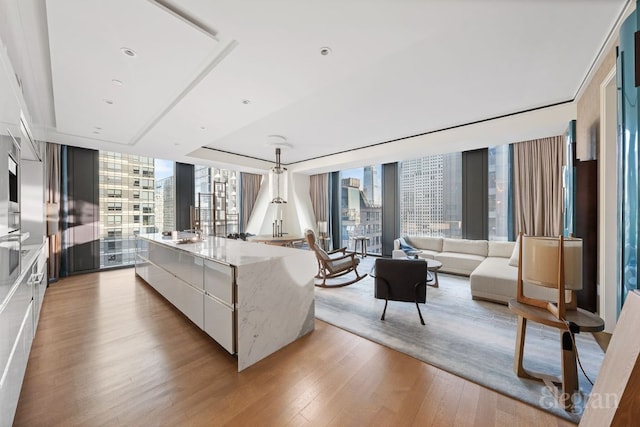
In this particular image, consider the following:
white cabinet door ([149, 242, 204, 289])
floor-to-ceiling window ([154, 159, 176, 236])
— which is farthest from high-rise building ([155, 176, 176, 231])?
white cabinet door ([149, 242, 204, 289])

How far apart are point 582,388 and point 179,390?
2911 millimetres

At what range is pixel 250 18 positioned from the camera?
169 cm

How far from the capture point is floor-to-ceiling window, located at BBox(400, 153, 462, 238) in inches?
219

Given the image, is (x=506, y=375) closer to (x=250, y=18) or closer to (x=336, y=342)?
(x=336, y=342)

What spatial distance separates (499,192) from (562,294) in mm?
4104

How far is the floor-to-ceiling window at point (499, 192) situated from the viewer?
191 inches

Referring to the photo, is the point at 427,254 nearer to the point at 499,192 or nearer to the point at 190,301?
the point at 499,192

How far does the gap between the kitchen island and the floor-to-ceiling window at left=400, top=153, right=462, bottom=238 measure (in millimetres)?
4408

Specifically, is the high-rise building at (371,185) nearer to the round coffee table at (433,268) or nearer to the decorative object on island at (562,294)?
the round coffee table at (433,268)

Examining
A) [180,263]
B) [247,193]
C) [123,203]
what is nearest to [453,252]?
[180,263]

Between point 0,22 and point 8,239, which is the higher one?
point 0,22

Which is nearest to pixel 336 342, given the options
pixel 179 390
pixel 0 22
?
pixel 179 390

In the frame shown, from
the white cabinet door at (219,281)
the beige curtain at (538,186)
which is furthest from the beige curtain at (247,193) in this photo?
the beige curtain at (538,186)

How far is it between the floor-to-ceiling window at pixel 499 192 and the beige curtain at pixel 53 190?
27.7ft
